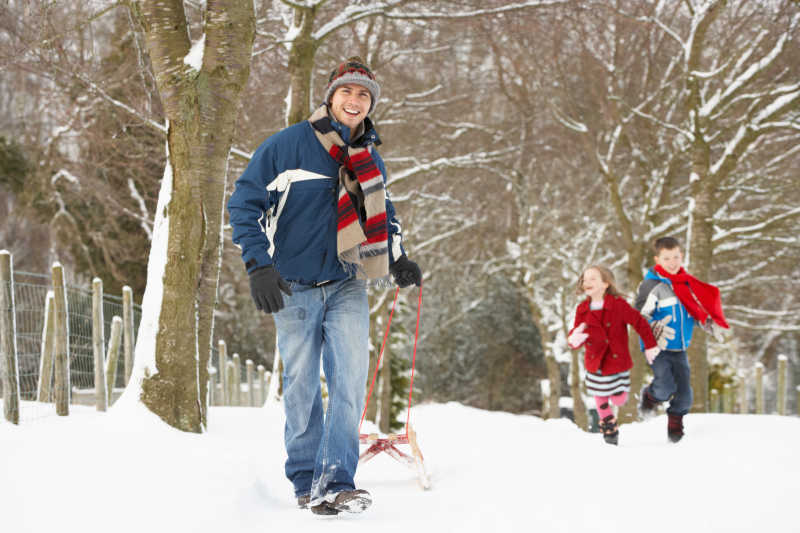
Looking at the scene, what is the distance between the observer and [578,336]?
258 inches

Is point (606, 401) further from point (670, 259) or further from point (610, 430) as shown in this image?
point (670, 259)

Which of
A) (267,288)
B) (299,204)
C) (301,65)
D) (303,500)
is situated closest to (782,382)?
(301,65)

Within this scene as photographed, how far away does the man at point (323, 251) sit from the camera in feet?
12.4

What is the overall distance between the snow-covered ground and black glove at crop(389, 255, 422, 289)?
111cm

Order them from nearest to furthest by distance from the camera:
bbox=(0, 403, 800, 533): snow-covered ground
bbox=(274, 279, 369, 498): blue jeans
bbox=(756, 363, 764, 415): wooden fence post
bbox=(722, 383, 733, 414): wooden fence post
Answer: bbox=(0, 403, 800, 533): snow-covered ground
bbox=(274, 279, 369, 498): blue jeans
bbox=(756, 363, 764, 415): wooden fence post
bbox=(722, 383, 733, 414): wooden fence post

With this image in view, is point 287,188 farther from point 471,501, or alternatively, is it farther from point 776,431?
point 776,431

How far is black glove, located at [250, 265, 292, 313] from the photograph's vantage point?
11.7 ft

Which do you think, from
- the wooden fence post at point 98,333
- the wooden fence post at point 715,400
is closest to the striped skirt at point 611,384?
the wooden fence post at point 98,333

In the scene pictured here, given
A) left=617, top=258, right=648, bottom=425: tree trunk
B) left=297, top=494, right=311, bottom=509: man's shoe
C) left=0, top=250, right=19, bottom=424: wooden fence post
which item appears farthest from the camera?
left=617, top=258, right=648, bottom=425: tree trunk

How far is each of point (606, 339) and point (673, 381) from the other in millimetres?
621

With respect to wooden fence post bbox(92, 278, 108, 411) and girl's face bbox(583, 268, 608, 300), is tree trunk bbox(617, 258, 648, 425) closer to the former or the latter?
girl's face bbox(583, 268, 608, 300)

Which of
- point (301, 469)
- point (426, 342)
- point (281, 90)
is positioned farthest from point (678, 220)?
point (426, 342)

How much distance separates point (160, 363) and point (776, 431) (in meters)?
4.35

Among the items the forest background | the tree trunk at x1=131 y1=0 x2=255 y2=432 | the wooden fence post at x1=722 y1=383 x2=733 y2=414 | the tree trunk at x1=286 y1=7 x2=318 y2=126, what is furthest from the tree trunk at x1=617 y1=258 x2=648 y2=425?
the tree trunk at x1=131 y1=0 x2=255 y2=432
